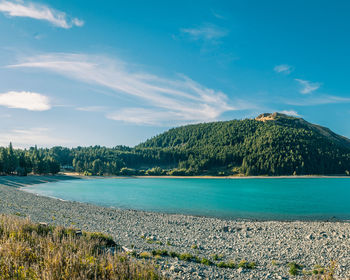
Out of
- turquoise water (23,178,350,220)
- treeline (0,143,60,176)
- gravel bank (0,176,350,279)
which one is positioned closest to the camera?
gravel bank (0,176,350,279)

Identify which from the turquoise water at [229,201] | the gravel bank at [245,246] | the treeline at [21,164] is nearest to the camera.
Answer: the gravel bank at [245,246]

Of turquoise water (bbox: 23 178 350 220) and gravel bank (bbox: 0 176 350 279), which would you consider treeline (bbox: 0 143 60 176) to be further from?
gravel bank (bbox: 0 176 350 279)

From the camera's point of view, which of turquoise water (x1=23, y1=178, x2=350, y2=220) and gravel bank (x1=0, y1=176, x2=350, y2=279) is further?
turquoise water (x1=23, y1=178, x2=350, y2=220)

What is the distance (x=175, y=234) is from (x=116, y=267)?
18.8 metres

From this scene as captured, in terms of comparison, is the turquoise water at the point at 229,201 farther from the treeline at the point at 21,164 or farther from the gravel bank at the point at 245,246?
the treeline at the point at 21,164

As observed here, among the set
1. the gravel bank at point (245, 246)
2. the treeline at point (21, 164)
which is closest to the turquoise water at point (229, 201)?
the gravel bank at point (245, 246)

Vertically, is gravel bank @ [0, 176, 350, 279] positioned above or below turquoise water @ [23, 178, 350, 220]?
above

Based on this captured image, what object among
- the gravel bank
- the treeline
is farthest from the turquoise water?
the treeline

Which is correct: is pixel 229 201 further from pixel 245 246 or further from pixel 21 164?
pixel 21 164

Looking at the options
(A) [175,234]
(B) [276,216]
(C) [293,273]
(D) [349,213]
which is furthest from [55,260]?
(D) [349,213]

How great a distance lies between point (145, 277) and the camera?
24.0 feet

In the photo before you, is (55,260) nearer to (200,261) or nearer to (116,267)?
(116,267)

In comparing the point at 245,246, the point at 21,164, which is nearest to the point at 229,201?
the point at 245,246

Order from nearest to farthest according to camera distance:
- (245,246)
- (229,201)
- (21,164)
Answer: (245,246)
(229,201)
(21,164)
